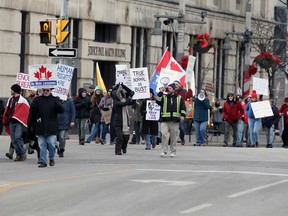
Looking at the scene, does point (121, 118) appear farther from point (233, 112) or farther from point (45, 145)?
point (233, 112)

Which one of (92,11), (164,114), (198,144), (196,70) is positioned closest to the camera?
(164,114)

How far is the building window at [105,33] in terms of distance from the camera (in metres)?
47.2

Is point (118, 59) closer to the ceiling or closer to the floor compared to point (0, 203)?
closer to the ceiling

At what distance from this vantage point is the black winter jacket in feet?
76.8

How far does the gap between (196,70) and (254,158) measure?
28.2m

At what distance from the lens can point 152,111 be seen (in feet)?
108

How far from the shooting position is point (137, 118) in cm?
3378

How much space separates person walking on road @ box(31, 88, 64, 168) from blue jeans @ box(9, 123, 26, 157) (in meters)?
1.14

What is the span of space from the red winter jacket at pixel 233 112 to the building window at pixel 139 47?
40.6 feet

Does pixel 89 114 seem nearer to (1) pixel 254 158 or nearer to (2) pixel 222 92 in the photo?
(1) pixel 254 158

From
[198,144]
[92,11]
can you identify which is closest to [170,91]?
[198,144]

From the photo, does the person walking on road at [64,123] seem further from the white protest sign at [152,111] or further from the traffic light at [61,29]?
the traffic light at [61,29]

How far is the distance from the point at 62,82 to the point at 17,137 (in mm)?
3964

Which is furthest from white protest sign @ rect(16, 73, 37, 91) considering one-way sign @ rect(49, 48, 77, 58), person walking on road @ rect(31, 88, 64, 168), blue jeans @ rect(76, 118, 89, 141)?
person walking on road @ rect(31, 88, 64, 168)
